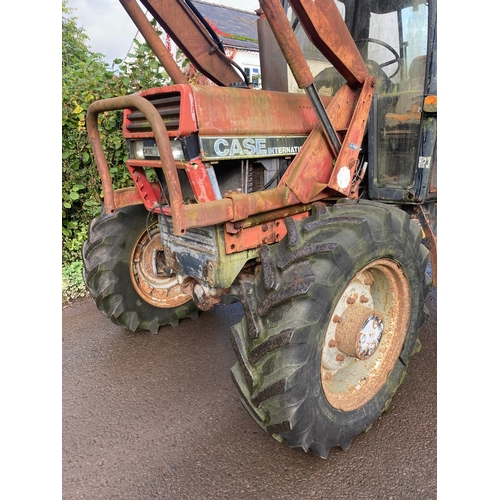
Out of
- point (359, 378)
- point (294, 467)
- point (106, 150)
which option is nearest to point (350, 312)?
point (359, 378)

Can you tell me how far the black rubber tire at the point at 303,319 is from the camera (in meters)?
1.84

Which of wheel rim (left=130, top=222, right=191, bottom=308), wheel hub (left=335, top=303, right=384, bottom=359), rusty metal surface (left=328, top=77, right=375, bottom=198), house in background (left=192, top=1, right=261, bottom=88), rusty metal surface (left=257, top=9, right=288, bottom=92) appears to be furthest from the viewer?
house in background (left=192, top=1, right=261, bottom=88)

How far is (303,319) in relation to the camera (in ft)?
6.07

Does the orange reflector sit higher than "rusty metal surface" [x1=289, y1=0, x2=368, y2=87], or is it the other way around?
"rusty metal surface" [x1=289, y1=0, x2=368, y2=87]

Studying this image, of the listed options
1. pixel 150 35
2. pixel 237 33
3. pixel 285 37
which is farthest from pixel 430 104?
pixel 237 33

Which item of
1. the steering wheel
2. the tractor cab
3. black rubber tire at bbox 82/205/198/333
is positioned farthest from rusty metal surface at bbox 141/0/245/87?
black rubber tire at bbox 82/205/198/333

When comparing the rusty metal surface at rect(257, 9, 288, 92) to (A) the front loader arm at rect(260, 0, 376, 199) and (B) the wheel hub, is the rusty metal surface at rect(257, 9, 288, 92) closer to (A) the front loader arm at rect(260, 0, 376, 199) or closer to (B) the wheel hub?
(A) the front loader arm at rect(260, 0, 376, 199)

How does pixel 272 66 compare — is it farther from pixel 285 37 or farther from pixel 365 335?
pixel 365 335

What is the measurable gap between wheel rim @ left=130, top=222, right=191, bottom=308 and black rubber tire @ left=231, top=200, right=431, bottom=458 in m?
1.21

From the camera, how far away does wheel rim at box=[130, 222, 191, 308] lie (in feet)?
10.3

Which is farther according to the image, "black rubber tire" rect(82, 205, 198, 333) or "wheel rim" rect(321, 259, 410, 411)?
"black rubber tire" rect(82, 205, 198, 333)

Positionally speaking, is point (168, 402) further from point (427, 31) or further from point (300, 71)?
point (427, 31)

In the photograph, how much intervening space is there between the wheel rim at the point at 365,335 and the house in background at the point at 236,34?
925cm

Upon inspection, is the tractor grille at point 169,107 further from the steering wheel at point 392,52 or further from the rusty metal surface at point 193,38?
the steering wheel at point 392,52
